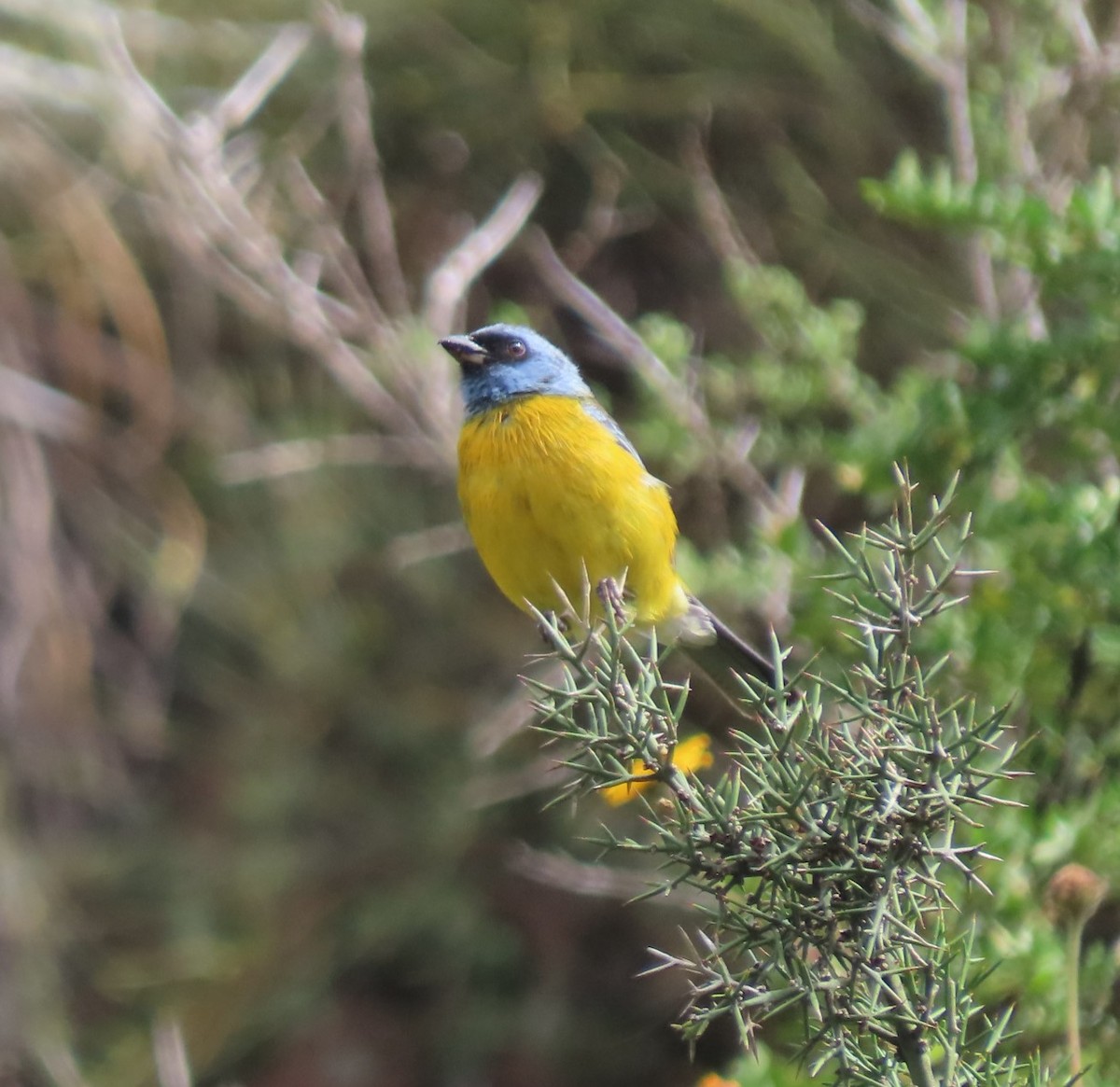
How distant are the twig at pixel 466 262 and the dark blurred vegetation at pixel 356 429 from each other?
2cm

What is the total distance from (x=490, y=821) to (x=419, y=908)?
32cm

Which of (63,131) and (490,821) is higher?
(63,131)

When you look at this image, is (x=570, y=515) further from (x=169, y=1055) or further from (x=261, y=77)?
(x=261, y=77)

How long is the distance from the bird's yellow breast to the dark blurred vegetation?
1.58 feet

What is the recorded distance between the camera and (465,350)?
9.61 ft

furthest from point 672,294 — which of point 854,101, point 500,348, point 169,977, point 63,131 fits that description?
point 169,977

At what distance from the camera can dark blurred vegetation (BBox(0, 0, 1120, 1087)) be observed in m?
3.59

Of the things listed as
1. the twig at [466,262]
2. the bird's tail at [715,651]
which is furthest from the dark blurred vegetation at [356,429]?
the bird's tail at [715,651]

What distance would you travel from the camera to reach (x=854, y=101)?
3.95m

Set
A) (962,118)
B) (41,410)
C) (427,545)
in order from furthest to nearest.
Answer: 1. (41,410)
2. (427,545)
3. (962,118)

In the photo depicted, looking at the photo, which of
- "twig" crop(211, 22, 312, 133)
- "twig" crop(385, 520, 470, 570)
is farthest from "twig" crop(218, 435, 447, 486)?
"twig" crop(211, 22, 312, 133)

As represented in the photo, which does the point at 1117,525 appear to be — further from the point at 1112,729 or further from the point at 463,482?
the point at 463,482

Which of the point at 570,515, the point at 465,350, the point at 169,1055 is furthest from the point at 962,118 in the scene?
the point at 169,1055

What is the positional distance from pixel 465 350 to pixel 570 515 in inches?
21.8
